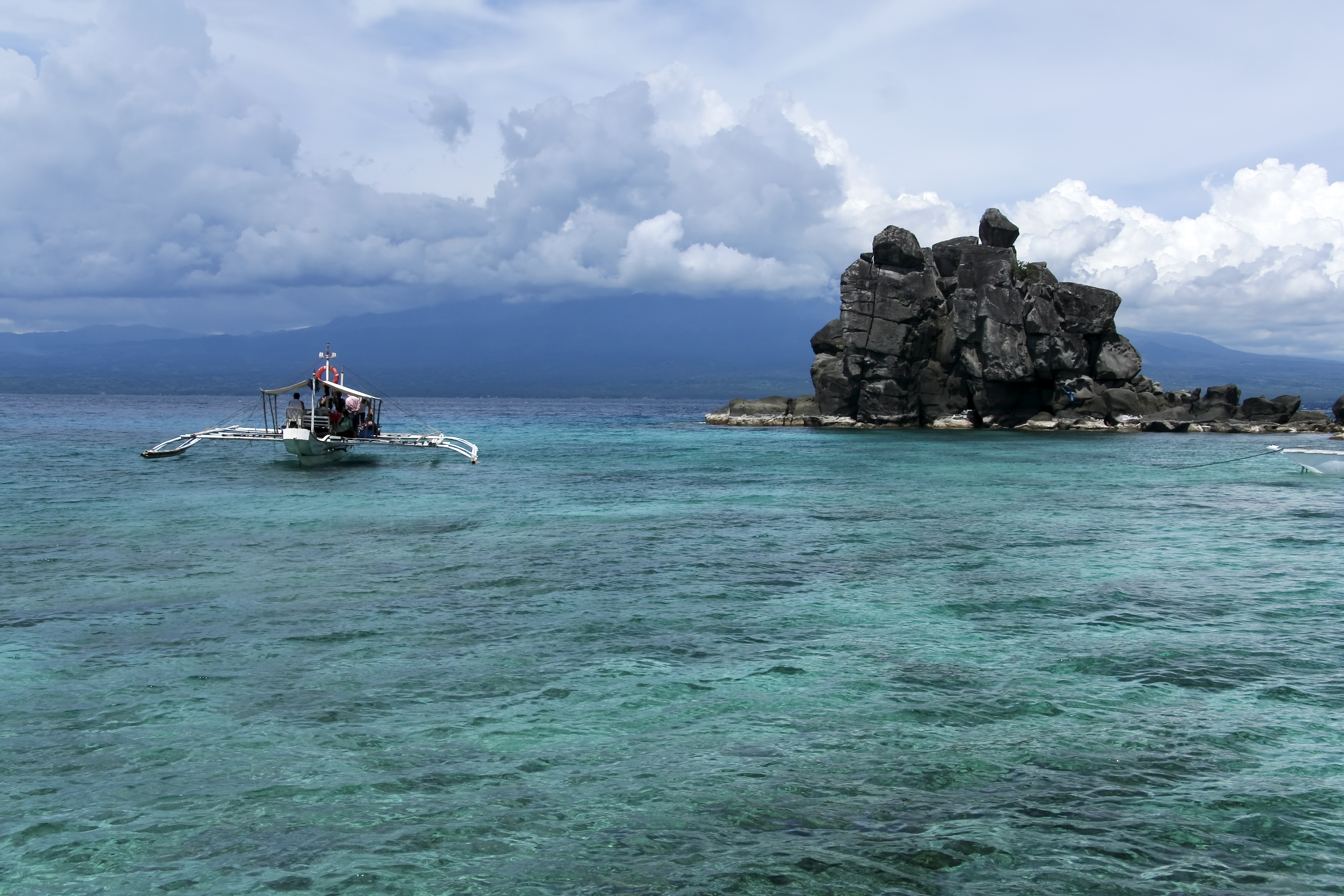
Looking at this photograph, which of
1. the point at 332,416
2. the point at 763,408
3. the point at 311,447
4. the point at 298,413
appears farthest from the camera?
the point at 763,408

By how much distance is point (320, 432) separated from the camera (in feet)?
167

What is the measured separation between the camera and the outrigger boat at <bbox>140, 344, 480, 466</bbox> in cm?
4900

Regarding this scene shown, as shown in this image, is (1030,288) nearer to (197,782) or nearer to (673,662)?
(673,662)

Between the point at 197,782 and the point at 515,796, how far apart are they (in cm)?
331

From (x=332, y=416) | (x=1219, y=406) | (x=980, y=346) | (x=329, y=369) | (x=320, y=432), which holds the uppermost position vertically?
(x=980, y=346)

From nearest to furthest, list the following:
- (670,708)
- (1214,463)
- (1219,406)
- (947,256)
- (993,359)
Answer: (670,708), (1214,463), (993,359), (1219,406), (947,256)

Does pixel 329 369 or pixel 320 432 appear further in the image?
pixel 329 369

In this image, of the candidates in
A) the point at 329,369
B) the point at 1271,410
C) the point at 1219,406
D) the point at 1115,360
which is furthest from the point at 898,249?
the point at 329,369

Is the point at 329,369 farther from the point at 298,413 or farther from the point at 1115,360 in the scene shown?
the point at 1115,360

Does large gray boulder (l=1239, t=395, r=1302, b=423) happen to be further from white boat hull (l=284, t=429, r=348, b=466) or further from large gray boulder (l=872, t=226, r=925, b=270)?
white boat hull (l=284, t=429, r=348, b=466)

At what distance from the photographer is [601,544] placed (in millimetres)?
25219

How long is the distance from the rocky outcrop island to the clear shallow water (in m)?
62.5

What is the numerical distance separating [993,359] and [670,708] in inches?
3246

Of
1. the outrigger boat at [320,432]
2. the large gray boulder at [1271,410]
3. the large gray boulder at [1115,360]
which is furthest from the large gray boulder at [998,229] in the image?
the outrigger boat at [320,432]
